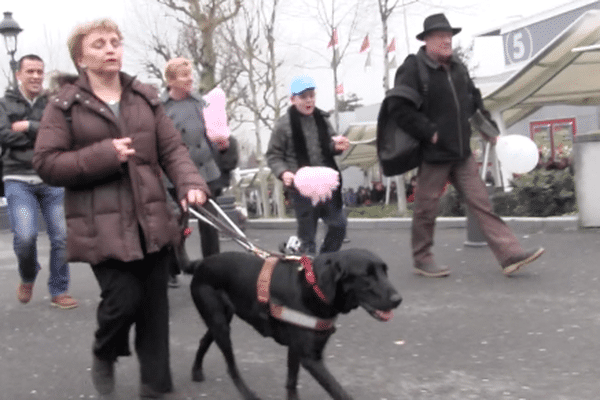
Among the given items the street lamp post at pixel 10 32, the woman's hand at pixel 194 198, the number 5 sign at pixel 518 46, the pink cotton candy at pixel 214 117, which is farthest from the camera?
the number 5 sign at pixel 518 46

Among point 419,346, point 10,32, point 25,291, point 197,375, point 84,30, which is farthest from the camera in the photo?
point 10,32

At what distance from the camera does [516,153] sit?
28.6ft

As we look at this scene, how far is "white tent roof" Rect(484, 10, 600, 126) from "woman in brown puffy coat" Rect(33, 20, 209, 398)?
11.2 m

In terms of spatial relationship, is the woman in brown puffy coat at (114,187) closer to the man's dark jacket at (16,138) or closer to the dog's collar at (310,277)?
the dog's collar at (310,277)

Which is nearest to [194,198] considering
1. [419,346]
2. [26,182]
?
[419,346]

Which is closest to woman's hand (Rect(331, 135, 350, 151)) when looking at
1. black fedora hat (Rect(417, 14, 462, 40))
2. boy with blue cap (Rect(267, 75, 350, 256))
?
boy with blue cap (Rect(267, 75, 350, 256))

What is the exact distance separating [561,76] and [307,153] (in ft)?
32.7

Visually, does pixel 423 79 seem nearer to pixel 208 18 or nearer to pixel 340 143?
pixel 340 143

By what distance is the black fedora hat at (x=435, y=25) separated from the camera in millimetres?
6652

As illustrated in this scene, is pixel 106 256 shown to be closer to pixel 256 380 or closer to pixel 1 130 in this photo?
pixel 256 380

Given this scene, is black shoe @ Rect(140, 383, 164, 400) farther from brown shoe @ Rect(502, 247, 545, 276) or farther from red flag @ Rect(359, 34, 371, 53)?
red flag @ Rect(359, 34, 371, 53)

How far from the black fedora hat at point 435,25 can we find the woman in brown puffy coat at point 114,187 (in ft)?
11.8

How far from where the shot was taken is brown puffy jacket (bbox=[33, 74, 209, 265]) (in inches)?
134

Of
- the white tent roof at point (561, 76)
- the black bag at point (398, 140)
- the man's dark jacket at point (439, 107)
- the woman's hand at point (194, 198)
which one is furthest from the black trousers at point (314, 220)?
the white tent roof at point (561, 76)
